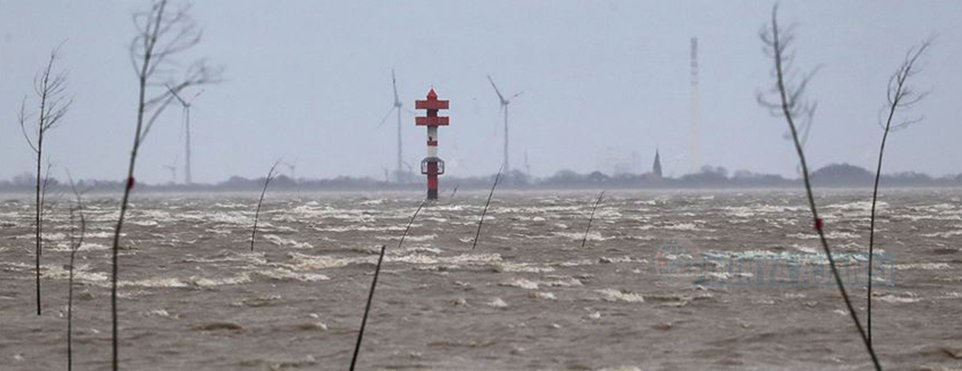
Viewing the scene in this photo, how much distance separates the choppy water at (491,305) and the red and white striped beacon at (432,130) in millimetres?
51828

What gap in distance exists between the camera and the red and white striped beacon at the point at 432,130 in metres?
79.2

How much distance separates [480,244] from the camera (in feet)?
88.3

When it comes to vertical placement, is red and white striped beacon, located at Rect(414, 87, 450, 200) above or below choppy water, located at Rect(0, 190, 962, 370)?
above

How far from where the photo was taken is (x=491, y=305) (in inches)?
593

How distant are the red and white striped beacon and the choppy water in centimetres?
5183

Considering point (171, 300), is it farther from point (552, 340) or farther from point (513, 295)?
point (552, 340)

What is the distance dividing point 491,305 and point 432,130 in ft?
212

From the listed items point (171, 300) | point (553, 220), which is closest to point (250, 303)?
point (171, 300)

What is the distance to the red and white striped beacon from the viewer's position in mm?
79250

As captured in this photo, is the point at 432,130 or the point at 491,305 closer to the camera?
the point at 491,305

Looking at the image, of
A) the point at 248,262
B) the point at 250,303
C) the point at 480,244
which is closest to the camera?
the point at 250,303

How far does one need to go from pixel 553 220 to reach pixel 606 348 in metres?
28.9

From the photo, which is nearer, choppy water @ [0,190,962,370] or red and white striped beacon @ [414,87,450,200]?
choppy water @ [0,190,962,370]

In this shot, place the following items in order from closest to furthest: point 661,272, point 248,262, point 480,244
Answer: point 661,272
point 248,262
point 480,244
